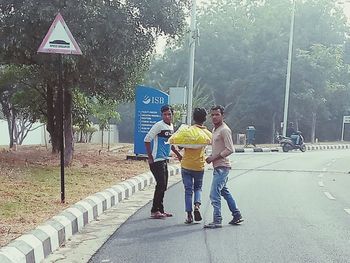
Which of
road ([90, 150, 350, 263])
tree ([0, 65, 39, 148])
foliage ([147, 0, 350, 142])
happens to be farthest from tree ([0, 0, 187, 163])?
foliage ([147, 0, 350, 142])

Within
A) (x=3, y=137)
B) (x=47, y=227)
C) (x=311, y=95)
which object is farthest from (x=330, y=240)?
(x=311, y=95)

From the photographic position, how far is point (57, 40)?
319 inches

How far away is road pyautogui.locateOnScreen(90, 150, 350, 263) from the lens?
6.04m

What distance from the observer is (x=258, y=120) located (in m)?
44.4

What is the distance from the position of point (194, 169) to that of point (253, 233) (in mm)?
1294

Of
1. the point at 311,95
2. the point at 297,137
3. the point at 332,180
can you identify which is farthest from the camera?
the point at 311,95

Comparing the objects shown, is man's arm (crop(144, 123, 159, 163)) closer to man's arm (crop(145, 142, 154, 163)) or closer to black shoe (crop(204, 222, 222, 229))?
man's arm (crop(145, 142, 154, 163))

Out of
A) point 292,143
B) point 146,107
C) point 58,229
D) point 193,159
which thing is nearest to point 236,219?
point 193,159

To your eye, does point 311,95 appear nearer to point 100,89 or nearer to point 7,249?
point 100,89

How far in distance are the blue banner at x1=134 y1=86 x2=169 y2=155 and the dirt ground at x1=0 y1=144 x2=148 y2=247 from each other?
1.11 m

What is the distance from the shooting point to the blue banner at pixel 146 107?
17.1 metres

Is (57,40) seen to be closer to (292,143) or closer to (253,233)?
(253,233)

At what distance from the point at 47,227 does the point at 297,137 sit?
2574 centimetres

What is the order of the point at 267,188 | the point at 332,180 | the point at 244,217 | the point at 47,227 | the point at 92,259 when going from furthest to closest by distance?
the point at 332,180 → the point at 267,188 → the point at 244,217 → the point at 47,227 → the point at 92,259
